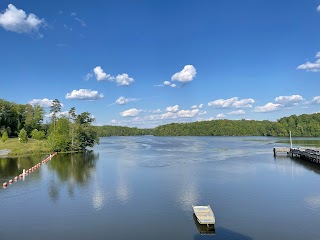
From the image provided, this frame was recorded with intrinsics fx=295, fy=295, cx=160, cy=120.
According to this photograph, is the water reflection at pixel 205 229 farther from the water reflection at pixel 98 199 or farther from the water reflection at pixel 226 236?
the water reflection at pixel 98 199

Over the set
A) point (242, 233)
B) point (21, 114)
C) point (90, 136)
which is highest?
point (21, 114)

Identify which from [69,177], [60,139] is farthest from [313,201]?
[60,139]

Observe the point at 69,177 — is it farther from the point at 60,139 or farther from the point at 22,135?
the point at 22,135

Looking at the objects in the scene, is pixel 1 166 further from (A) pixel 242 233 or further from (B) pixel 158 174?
(A) pixel 242 233

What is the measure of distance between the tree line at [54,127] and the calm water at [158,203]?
36.0 metres

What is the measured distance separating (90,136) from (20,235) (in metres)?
71.3

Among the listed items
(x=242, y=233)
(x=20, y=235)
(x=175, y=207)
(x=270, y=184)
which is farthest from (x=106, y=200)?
(x=270, y=184)

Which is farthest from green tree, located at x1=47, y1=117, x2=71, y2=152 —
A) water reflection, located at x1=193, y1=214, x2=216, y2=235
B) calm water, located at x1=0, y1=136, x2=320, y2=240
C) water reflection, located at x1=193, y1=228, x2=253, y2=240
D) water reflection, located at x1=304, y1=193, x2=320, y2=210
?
water reflection, located at x1=193, y1=228, x2=253, y2=240

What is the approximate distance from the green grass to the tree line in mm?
1426

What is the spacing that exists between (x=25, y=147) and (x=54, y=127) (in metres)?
20.4

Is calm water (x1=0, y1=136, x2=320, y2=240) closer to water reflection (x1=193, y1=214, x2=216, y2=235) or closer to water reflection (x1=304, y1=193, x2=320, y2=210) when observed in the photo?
water reflection (x1=304, y1=193, x2=320, y2=210)

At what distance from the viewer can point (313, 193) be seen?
32.9 meters

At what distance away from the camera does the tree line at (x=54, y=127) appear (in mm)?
83062

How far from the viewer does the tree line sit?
8306 centimetres
